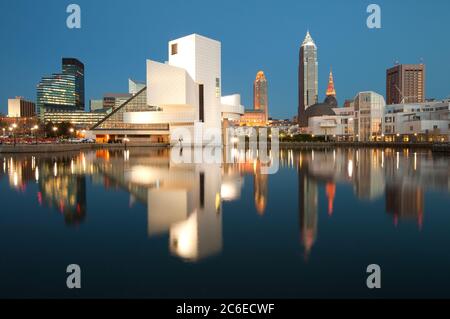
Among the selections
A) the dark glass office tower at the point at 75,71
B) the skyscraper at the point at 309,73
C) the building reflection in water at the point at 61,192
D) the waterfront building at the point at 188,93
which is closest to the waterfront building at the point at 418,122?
the waterfront building at the point at 188,93

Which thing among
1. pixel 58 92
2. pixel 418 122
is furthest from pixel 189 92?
pixel 58 92

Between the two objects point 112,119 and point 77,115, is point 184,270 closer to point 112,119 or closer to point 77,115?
point 112,119

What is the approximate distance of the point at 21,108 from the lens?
12825 cm

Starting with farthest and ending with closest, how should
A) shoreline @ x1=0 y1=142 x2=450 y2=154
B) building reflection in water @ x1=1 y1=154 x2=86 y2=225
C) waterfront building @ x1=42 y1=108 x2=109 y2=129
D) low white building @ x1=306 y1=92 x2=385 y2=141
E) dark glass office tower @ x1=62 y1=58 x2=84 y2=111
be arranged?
1. dark glass office tower @ x1=62 y1=58 x2=84 y2=111
2. waterfront building @ x1=42 y1=108 x2=109 y2=129
3. low white building @ x1=306 y1=92 x2=385 y2=141
4. shoreline @ x1=0 y1=142 x2=450 y2=154
5. building reflection in water @ x1=1 y1=154 x2=86 y2=225

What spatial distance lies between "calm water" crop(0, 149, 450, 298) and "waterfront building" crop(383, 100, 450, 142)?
52.9 meters

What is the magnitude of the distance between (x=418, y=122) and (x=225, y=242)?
62.8 metres

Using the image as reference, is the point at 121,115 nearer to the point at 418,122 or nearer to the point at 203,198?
the point at 418,122

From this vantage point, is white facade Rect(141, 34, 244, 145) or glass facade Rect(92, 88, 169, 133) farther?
glass facade Rect(92, 88, 169, 133)

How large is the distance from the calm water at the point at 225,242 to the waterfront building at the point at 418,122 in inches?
2084

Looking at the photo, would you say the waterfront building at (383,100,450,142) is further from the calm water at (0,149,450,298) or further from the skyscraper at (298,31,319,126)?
the skyscraper at (298,31,319,126)

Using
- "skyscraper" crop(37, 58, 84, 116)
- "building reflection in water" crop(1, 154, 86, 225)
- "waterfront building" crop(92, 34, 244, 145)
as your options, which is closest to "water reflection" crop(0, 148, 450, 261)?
"building reflection in water" crop(1, 154, 86, 225)

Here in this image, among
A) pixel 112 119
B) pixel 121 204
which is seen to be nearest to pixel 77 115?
pixel 112 119

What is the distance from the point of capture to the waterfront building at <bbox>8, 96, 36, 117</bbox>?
333 ft
